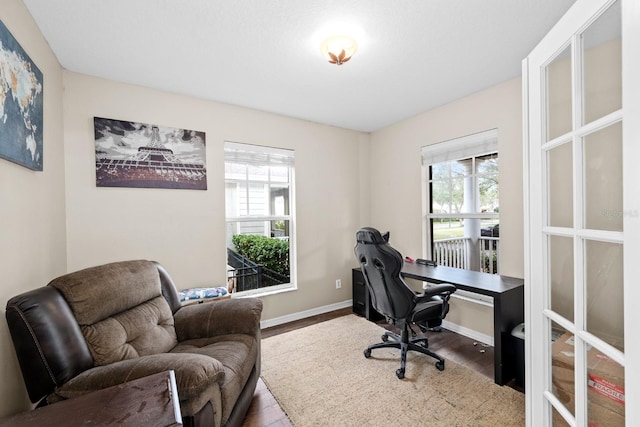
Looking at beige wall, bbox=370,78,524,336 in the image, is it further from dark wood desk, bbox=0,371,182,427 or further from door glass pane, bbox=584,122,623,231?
dark wood desk, bbox=0,371,182,427

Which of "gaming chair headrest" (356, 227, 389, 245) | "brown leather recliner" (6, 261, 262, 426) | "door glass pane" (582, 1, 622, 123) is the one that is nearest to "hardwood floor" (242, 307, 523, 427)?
"brown leather recliner" (6, 261, 262, 426)

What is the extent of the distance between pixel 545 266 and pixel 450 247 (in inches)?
90.3

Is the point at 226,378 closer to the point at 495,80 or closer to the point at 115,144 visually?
the point at 115,144

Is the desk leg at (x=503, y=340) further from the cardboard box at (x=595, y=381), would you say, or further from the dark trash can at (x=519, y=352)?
the cardboard box at (x=595, y=381)

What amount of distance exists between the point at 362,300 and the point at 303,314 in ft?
2.54

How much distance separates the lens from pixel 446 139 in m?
3.04

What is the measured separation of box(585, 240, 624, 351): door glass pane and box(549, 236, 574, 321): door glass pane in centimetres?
9

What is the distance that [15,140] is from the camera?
4.46ft

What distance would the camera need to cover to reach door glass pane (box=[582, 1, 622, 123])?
0.88 meters

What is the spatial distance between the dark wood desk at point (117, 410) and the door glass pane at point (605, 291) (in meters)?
1.44

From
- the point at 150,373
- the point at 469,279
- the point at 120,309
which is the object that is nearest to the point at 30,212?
the point at 120,309

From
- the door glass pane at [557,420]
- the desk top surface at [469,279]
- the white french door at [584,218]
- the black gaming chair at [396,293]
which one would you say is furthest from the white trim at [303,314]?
the door glass pane at [557,420]

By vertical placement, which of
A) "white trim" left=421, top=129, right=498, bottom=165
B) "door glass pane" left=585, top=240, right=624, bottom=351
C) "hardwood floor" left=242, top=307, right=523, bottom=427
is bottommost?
"hardwood floor" left=242, top=307, right=523, bottom=427

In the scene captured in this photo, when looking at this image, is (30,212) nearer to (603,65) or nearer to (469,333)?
(603,65)
